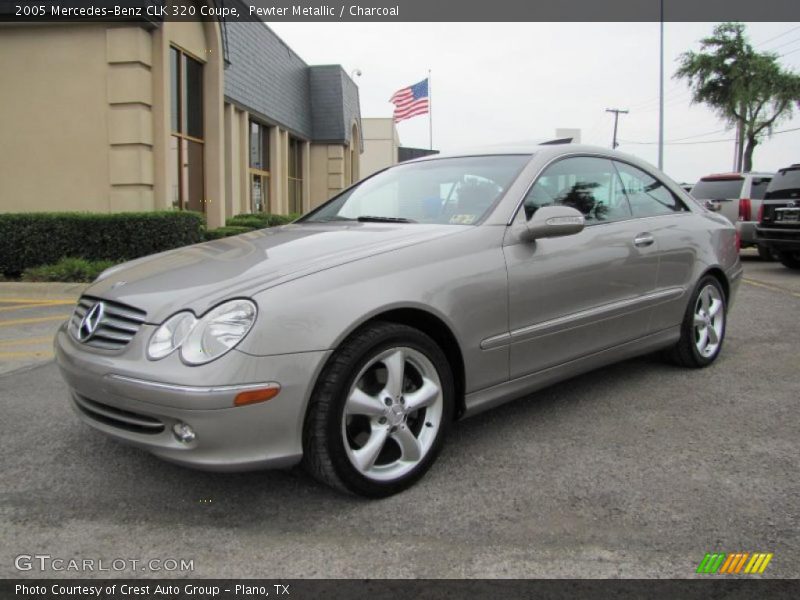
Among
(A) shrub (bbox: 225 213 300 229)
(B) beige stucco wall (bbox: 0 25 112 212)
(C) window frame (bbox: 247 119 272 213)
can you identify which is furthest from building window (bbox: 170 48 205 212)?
(C) window frame (bbox: 247 119 272 213)

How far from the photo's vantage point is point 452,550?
240 cm

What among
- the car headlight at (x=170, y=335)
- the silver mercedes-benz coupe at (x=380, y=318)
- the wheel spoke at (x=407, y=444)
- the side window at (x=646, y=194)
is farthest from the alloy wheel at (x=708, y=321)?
the car headlight at (x=170, y=335)

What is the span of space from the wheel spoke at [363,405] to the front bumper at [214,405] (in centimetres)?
21

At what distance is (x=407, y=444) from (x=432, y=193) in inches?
62.2

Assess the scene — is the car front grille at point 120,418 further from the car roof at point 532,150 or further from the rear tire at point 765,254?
the rear tire at point 765,254

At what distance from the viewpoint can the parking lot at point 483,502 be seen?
2357 millimetres

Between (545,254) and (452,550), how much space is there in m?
1.65

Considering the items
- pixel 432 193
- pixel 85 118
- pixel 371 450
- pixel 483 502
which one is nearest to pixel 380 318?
pixel 371 450

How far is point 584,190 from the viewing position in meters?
3.97

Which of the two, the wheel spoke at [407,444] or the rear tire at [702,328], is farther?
the rear tire at [702,328]

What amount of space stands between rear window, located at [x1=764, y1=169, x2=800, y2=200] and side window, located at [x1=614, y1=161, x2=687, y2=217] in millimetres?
7343

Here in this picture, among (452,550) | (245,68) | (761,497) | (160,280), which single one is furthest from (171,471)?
(245,68)

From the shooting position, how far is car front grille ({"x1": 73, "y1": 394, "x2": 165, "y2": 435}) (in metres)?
2.54

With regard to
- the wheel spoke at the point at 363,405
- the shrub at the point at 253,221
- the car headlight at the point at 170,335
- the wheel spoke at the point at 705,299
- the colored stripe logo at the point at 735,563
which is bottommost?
the colored stripe logo at the point at 735,563
